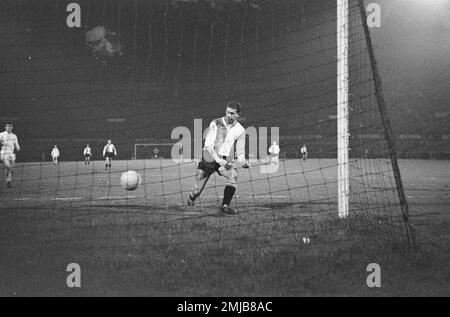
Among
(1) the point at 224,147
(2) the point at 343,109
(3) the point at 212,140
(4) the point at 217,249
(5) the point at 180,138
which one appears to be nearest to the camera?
(4) the point at 217,249

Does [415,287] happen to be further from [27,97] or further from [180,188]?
[27,97]

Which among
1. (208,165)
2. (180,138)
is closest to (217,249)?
(208,165)

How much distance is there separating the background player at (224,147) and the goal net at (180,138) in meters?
0.54

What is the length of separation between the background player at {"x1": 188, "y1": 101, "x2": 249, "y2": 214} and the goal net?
543 millimetres

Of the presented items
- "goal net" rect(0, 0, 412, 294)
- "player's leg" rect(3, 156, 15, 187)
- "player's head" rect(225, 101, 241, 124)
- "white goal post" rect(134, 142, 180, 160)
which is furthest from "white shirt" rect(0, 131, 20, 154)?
"white goal post" rect(134, 142, 180, 160)

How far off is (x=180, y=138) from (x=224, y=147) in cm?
3413

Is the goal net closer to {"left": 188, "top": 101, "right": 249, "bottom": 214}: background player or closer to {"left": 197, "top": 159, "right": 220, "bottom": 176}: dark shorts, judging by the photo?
{"left": 188, "top": 101, "right": 249, "bottom": 214}: background player

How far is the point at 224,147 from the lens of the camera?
26.7ft

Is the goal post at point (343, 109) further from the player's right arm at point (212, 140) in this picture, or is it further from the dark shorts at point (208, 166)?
the dark shorts at point (208, 166)

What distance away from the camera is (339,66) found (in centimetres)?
684

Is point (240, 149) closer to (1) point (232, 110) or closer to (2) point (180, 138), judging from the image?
(1) point (232, 110)

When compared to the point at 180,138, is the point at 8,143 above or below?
below
